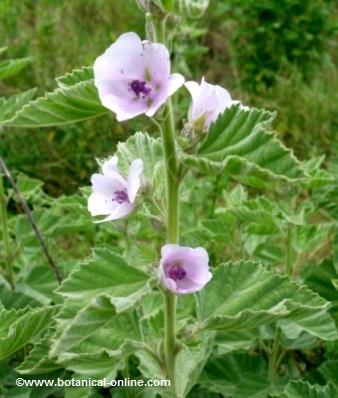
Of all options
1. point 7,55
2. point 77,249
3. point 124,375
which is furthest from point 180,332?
point 7,55

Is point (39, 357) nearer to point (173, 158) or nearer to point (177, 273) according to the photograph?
point (177, 273)

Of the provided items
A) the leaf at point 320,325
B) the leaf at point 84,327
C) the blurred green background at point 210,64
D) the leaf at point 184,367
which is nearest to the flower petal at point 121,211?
the leaf at point 84,327

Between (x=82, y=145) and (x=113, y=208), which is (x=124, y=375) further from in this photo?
(x=82, y=145)

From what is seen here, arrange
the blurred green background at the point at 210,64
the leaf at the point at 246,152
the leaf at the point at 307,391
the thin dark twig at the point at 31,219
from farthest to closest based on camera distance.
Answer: the blurred green background at the point at 210,64
the thin dark twig at the point at 31,219
the leaf at the point at 307,391
the leaf at the point at 246,152

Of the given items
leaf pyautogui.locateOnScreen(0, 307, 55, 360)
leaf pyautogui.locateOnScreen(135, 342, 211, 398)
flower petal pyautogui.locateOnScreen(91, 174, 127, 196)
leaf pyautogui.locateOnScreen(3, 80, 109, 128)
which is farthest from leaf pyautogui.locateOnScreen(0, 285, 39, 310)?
leaf pyautogui.locateOnScreen(3, 80, 109, 128)

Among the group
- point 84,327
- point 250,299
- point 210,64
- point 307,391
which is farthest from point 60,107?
point 210,64

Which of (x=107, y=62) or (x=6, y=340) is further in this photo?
(x=6, y=340)

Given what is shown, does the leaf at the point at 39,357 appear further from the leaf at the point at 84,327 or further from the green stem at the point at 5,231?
the green stem at the point at 5,231
